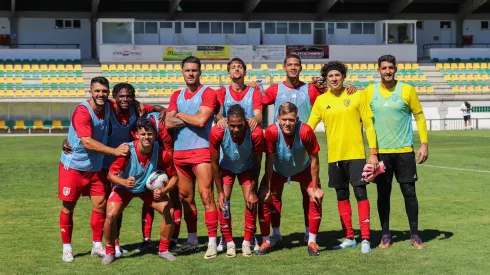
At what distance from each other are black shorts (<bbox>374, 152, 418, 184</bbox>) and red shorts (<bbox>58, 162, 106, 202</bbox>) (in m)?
3.36

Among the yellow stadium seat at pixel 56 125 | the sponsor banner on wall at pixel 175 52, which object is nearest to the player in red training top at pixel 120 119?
the yellow stadium seat at pixel 56 125

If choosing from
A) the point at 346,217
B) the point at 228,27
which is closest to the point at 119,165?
the point at 346,217

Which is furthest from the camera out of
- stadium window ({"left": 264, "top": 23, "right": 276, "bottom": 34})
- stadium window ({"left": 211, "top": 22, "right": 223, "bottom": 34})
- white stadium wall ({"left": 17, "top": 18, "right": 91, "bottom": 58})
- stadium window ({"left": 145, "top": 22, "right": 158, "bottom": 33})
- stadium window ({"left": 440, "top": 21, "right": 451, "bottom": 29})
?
stadium window ({"left": 440, "top": 21, "right": 451, "bottom": 29})

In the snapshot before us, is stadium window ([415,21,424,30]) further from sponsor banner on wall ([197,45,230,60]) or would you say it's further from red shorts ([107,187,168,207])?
red shorts ([107,187,168,207])

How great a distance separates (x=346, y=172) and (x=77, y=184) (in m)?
3.14

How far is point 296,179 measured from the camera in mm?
8828

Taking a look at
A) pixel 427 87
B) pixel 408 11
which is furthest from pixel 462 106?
pixel 408 11

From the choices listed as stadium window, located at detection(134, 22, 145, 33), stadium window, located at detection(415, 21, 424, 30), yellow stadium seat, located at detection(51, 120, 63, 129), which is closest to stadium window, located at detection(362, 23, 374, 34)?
stadium window, located at detection(415, 21, 424, 30)

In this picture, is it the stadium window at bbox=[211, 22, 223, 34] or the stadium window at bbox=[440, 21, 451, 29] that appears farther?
the stadium window at bbox=[440, 21, 451, 29]

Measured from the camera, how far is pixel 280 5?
5272 cm

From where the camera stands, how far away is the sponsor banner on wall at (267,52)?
49500 millimetres

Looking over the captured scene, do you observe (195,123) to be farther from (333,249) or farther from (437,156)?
(437,156)

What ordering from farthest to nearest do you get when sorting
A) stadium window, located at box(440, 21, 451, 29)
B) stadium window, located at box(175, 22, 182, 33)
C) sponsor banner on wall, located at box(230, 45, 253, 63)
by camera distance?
stadium window, located at box(440, 21, 451, 29)
sponsor banner on wall, located at box(230, 45, 253, 63)
stadium window, located at box(175, 22, 182, 33)

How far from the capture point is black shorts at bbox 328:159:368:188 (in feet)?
28.2
